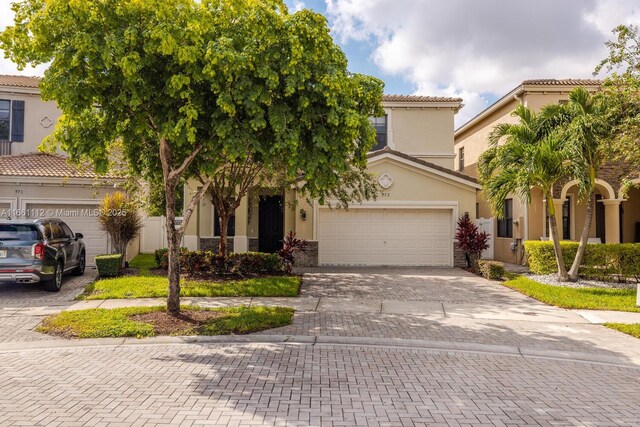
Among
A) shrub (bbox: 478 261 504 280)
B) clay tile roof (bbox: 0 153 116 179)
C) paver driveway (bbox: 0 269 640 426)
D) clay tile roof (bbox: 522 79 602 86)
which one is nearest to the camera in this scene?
paver driveway (bbox: 0 269 640 426)

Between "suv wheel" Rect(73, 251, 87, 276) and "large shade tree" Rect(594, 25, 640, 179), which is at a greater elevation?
"large shade tree" Rect(594, 25, 640, 179)

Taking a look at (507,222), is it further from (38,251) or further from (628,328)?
(38,251)

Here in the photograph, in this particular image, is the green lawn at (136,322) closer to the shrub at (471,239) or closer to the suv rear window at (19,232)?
the suv rear window at (19,232)

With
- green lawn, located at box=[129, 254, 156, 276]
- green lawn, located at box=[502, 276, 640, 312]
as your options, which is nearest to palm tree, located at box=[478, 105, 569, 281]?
green lawn, located at box=[502, 276, 640, 312]

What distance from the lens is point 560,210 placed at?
60.5 feet

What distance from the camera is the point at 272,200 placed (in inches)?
760

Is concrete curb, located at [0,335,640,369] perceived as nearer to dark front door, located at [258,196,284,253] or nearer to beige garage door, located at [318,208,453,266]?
beige garage door, located at [318,208,453,266]

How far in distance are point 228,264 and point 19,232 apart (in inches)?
214

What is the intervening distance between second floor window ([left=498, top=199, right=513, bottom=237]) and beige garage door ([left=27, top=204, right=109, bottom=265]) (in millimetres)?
16173

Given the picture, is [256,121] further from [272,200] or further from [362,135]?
[272,200]

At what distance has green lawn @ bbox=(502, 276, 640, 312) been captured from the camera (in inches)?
419

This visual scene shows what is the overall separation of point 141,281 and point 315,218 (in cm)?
712

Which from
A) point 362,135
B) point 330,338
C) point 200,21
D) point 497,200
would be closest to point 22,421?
point 330,338

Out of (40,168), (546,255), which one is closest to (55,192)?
(40,168)
